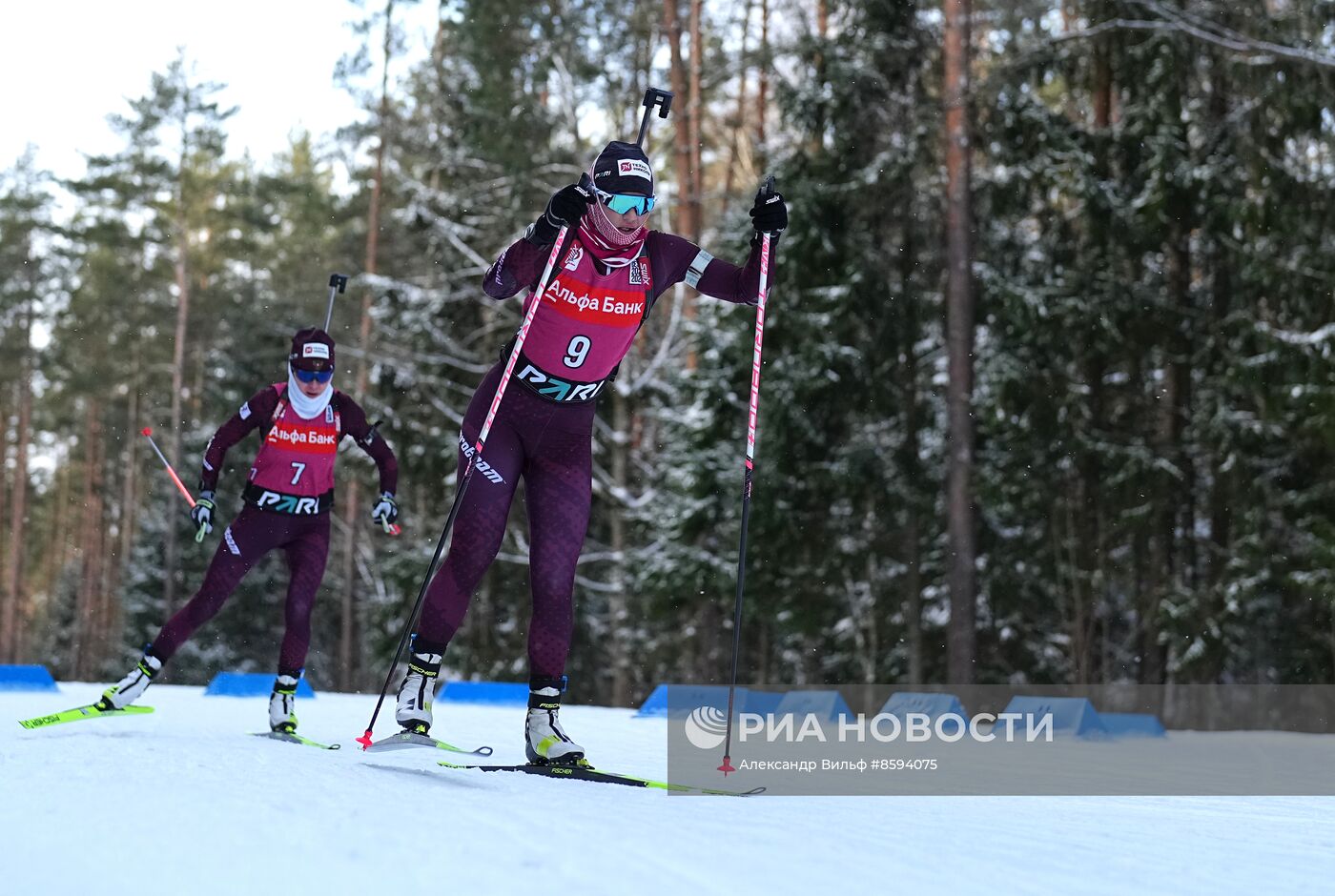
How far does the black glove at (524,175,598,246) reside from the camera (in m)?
4.40

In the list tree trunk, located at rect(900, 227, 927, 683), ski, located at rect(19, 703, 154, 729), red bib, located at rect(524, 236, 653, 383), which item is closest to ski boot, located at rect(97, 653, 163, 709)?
ski, located at rect(19, 703, 154, 729)

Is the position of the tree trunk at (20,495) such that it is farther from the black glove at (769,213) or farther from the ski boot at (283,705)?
the black glove at (769,213)

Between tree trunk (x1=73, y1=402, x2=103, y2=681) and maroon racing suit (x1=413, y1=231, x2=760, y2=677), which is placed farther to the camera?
tree trunk (x1=73, y1=402, x2=103, y2=681)

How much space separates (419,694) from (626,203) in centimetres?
176

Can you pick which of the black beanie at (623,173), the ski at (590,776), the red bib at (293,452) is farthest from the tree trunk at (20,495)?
the black beanie at (623,173)

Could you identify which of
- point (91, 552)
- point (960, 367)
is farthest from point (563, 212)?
point (91, 552)

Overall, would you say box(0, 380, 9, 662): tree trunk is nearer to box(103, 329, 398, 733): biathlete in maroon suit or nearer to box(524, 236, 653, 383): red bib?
box(103, 329, 398, 733): biathlete in maroon suit

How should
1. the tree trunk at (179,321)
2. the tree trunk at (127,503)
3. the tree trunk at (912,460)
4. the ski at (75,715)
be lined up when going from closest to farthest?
the ski at (75,715), the tree trunk at (912,460), the tree trunk at (179,321), the tree trunk at (127,503)

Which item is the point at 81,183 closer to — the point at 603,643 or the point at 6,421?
the point at 6,421

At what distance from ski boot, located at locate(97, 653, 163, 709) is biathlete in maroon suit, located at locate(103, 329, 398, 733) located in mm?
83

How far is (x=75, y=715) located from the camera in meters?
5.91

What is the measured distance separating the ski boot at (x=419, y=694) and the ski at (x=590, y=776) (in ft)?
0.53

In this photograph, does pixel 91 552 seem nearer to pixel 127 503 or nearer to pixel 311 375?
pixel 127 503

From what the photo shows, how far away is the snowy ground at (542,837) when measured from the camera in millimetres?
2430
